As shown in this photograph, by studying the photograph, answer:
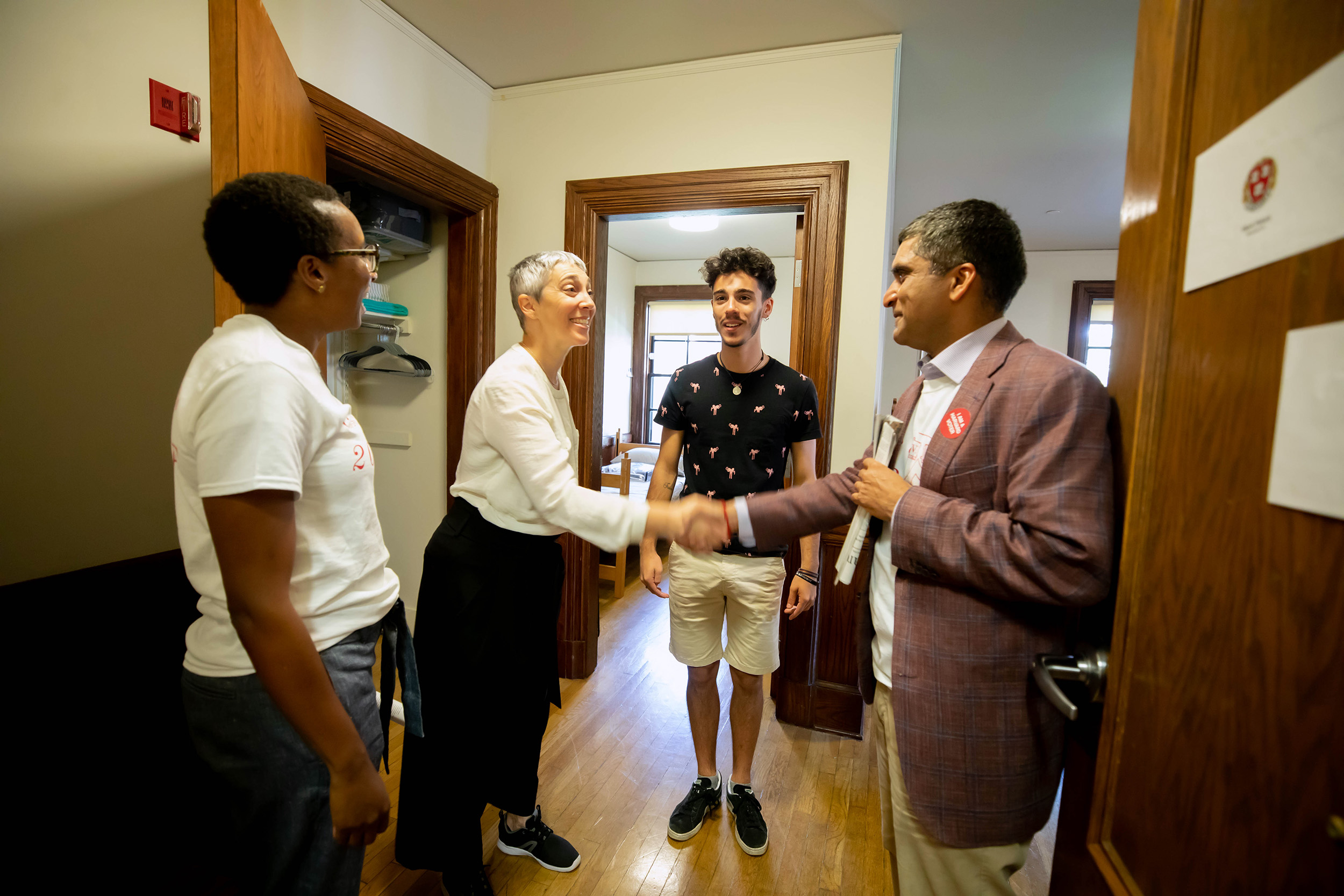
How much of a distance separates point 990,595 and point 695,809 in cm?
136

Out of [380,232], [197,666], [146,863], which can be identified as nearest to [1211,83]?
[197,666]

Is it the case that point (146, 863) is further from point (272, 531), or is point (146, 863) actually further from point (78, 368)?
point (78, 368)

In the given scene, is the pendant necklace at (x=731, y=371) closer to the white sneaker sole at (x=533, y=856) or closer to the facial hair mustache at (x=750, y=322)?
the facial hair mustache at (x=750, y=322)

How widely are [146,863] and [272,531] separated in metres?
1.27

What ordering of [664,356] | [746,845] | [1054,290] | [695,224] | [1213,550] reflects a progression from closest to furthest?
[1213,550] → [746,845] → [695,224] → [1054,290] → [664,356]

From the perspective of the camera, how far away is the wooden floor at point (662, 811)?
5.22ft

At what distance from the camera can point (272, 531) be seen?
2.50 feet

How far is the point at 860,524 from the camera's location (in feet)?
3.64

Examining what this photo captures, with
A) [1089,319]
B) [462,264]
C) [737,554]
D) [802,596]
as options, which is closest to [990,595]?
[737,554]

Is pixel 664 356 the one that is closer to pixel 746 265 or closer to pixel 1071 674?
pixel 746 265

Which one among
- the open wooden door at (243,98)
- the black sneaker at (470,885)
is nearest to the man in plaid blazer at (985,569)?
the black sneaker at (470,885)

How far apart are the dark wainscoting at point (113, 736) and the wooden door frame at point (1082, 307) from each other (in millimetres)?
6309

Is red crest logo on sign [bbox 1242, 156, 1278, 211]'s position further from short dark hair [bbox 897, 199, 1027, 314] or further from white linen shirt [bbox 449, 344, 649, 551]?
white linen shirt [bbox 449, 344, 649, 551]

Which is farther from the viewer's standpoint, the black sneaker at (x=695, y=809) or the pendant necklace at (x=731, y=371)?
the pendant necklace at (x=731, y=371)
